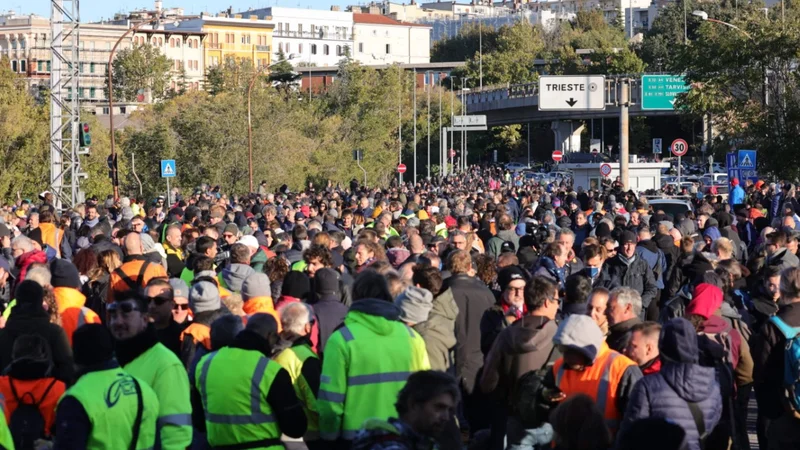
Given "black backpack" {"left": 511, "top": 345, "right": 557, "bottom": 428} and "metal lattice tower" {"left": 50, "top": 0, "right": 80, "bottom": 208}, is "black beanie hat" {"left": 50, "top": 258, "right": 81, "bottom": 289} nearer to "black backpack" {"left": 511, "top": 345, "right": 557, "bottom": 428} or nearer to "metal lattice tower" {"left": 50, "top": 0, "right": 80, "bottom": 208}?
"black backpack" {"left": 511, "top": 345, "right": 557, "bottom": 428}

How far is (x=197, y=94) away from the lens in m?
86.1

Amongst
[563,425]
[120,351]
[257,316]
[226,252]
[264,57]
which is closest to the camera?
[563,425]

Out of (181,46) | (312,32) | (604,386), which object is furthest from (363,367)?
(312,32)

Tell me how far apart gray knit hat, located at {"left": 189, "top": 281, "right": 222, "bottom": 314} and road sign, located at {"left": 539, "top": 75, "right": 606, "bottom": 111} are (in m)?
33.5

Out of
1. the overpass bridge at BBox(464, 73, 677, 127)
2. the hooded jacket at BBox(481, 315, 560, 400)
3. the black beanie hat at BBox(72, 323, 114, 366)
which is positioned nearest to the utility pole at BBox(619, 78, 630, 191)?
the hooded jacket at BBox(481, 315, 560, 400)

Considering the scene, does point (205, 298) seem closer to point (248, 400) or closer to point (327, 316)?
point (327, 316)

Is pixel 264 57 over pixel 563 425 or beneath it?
over

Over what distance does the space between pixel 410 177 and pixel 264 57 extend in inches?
3070

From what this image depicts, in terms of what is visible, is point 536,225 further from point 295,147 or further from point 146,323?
point 295,147

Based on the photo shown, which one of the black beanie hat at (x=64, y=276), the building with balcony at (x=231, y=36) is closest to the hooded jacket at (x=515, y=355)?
the black beanie hat at (x=64, y=276)

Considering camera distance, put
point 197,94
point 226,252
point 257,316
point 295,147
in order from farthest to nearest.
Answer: point 197,94 < point 295,147 < point 226,252 < point 257,316

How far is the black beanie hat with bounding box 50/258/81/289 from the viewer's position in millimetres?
9883

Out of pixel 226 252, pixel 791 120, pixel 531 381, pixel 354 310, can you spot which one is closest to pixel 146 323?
pixel 354 310

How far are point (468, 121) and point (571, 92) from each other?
3816cm
